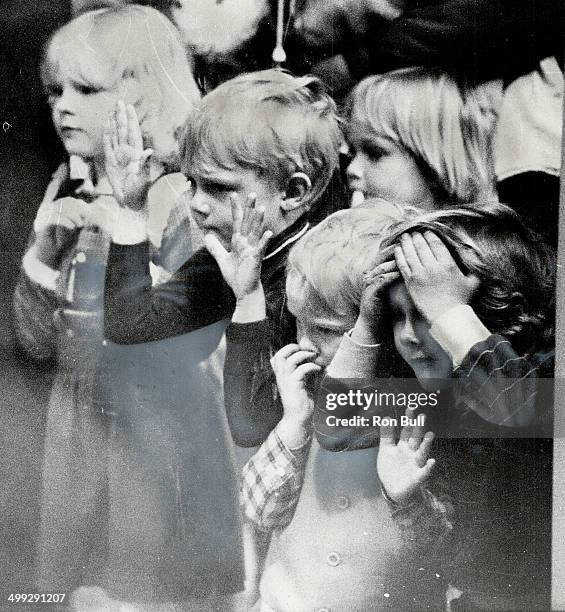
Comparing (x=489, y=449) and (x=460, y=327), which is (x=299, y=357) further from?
(x=489, y=449)

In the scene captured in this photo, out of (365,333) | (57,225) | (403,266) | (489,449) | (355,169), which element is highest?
(355,169)

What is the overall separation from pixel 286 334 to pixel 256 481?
1.99ft

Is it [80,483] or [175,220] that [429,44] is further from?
[80,483]

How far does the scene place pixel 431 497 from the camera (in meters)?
3.03

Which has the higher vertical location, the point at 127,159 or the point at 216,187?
the point at 127,159

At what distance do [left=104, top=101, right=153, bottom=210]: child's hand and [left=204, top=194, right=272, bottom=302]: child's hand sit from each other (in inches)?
13.4

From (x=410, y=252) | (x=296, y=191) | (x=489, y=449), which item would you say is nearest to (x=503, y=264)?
(x=410, y=252)

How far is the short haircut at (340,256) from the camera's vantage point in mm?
2990

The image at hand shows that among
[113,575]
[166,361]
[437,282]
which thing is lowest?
[113,575]

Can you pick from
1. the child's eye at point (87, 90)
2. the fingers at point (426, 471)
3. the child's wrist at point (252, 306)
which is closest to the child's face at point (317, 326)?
the child's wrist at point (252, 306)

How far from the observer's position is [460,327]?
296 cm

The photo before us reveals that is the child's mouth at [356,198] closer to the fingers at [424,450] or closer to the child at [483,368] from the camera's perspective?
the child at [483,368]

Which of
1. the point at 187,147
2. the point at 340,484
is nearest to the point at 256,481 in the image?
the point at 340,484

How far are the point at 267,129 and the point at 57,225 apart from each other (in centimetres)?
93
